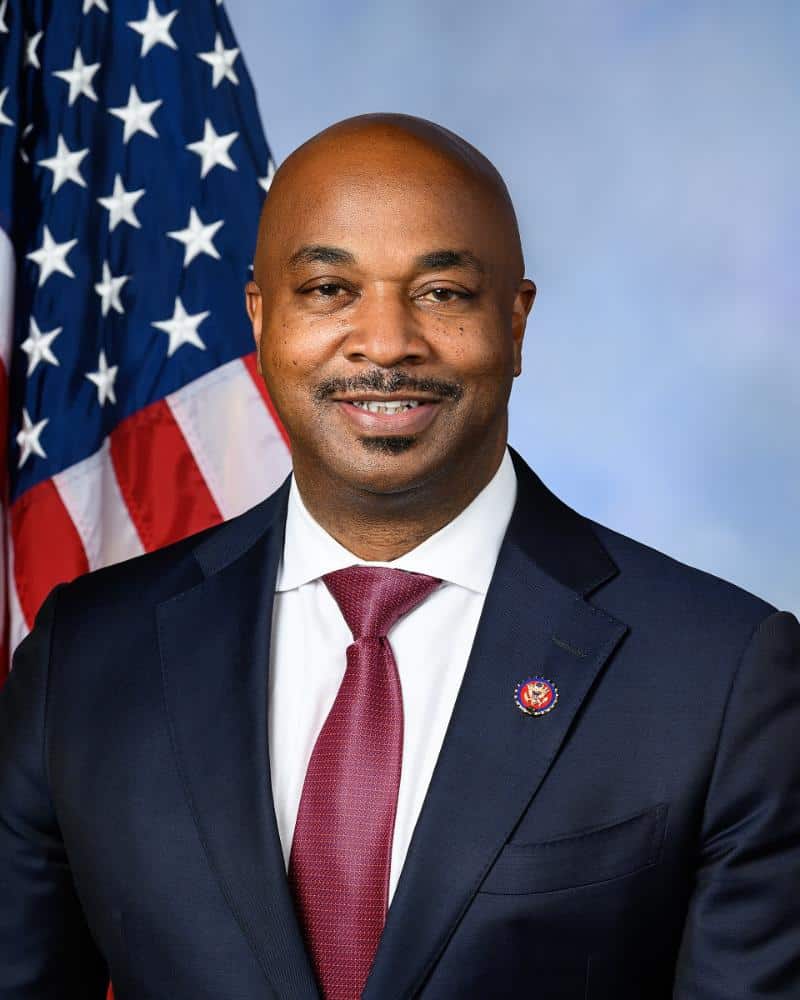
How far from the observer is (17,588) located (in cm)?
336

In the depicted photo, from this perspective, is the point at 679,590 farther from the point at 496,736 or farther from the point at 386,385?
the point at 386,385

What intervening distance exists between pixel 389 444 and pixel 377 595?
0.23m

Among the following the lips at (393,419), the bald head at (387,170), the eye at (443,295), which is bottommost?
the lips at (393,419)

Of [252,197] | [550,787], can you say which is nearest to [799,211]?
[252,197]

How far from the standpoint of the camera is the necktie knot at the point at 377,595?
2.09 metres

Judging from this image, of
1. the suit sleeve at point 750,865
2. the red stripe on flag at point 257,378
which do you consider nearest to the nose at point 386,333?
the suit sleeve at point 750,865

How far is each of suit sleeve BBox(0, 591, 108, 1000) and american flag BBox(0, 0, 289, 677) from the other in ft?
3.80

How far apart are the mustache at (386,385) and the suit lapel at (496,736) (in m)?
0.26

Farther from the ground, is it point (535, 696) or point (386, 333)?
point (386, 333)

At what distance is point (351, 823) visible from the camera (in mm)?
1974

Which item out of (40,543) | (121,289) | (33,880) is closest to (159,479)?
(40,543)

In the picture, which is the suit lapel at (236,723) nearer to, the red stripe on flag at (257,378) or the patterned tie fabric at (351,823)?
the patterned tie fabric at (351,823)

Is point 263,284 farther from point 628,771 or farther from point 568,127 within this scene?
point 568,127

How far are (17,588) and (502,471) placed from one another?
1.57 metres
